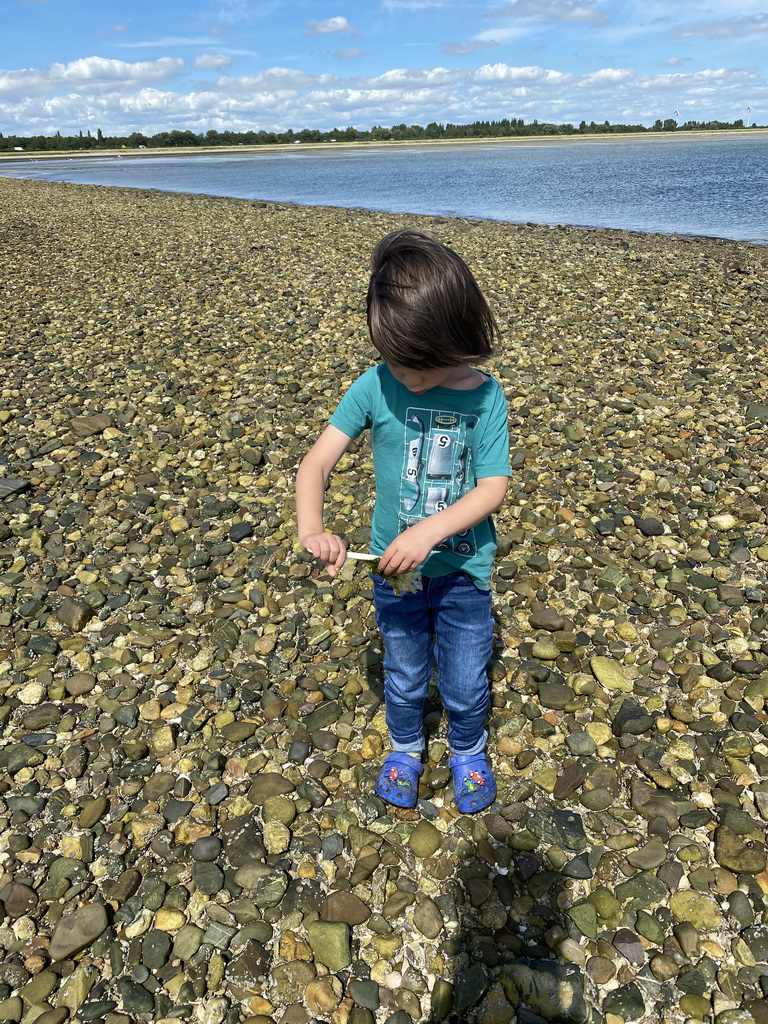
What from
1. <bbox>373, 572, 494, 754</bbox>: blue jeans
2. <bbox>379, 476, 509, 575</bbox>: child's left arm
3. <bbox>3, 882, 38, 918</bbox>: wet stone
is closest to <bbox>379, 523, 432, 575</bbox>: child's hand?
<bbox>379, 476, 509, 575</bbox>: child's left arm

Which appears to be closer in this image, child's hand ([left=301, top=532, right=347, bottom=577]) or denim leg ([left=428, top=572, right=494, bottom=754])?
child's hand ([left=301, top=532, right=347, bottom=577])

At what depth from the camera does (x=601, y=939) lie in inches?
99.9

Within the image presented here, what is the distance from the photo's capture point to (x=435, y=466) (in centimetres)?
257

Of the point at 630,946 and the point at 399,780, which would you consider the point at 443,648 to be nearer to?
the point at 399,780

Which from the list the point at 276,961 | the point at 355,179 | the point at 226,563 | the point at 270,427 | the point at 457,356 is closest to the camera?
the point at 457,356

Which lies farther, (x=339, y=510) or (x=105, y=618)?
(x=339, y=510)

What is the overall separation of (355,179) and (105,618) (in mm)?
44379

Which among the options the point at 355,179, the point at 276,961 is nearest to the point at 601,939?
the point at 276,961

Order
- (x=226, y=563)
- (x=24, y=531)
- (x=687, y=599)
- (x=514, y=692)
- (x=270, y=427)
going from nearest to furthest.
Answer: (x=514, y=692)
(x=687, y=599)
(x=226, y=563)
(x=24, y=531)
(x=270, y=427)

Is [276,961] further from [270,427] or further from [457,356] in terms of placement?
[270,427]

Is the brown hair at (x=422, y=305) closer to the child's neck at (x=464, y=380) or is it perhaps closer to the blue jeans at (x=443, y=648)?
the child's neck at (x=464, y=380)

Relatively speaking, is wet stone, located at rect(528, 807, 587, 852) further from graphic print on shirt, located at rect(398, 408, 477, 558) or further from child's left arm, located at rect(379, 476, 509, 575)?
child's left arm, located at rect(379, 476, 509, 575)

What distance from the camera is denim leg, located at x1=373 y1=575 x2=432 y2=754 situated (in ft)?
9.11

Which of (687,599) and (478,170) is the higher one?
(478,170)
